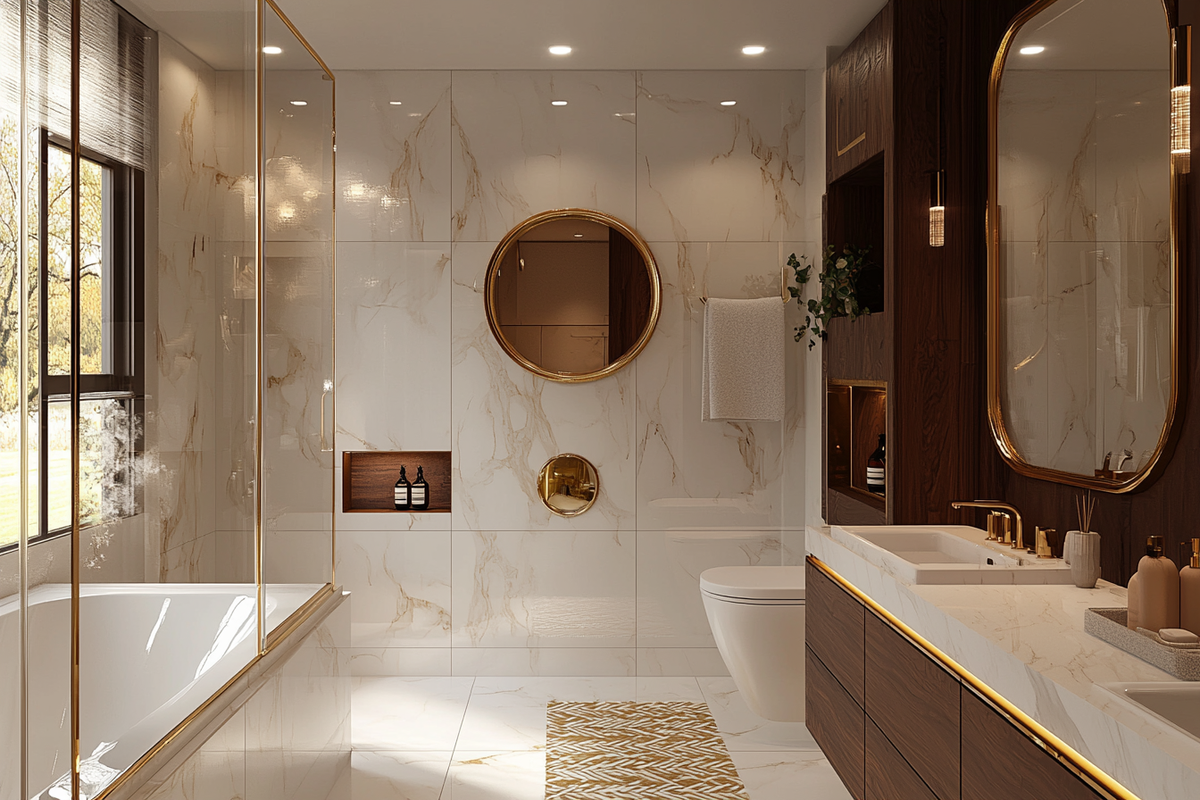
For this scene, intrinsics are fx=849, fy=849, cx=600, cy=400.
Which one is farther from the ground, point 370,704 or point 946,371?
point 946,371

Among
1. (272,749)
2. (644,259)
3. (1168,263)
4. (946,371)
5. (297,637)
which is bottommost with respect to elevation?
(272,749)

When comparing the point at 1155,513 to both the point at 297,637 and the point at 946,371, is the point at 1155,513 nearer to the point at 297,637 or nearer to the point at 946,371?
the point at 946,371

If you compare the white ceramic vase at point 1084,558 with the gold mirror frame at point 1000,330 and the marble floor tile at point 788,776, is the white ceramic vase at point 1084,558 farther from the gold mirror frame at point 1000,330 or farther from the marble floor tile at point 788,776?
the marble floor tile at point 788,776

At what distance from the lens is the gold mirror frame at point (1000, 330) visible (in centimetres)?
169

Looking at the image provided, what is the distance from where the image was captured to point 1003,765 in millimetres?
1303

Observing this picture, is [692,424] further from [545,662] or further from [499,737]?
[499,737]

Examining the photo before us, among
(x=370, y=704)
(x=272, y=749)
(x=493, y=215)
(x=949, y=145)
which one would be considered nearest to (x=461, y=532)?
(x=370, y=704)

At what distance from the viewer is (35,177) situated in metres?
1.12

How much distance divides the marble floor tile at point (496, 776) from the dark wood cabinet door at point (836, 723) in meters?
0.87

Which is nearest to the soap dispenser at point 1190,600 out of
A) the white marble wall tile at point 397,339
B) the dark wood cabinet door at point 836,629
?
the dark wood cabinet door at point 836,629

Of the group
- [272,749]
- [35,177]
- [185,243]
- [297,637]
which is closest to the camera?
[35,177]

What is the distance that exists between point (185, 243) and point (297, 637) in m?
1.10

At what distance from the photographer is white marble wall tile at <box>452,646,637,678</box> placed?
359 cm

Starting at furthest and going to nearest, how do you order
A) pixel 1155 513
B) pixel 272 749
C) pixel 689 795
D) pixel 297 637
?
pixel 689 795, pixel 297 637, pixel 272 749, pixel 1155 513
